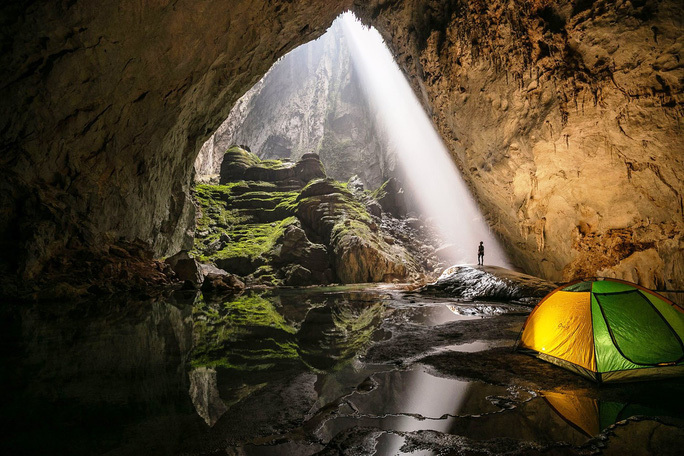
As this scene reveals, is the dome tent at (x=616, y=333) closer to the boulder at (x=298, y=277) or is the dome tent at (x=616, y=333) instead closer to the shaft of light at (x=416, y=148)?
the boulder at (x=298, y=277)

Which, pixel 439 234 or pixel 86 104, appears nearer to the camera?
pixel 86 104

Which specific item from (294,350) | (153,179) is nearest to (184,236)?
(153,179)

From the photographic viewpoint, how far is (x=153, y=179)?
19109mm

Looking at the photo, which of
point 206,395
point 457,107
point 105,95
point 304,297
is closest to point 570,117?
point 457,107

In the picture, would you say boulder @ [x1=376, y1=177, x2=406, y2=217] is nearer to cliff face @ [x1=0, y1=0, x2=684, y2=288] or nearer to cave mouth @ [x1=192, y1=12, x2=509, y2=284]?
cave mouth @ [x1=192, y1=12, x2=509, y2=284]

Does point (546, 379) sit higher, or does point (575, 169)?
point (575, 169)

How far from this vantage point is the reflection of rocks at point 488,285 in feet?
41.2

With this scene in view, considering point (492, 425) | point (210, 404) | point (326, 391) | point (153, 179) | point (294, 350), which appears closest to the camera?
point (492, 425)

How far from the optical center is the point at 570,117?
1157 cm

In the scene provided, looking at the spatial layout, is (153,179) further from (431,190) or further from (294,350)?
(431,190)

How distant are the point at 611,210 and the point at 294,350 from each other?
12.8 m

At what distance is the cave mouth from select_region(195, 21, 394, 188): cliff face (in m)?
0.22

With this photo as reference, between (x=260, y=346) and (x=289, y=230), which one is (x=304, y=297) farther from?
(x=289, y=230)

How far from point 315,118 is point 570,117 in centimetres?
6116
